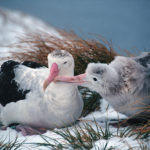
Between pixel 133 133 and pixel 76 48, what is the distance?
1727 millimetres

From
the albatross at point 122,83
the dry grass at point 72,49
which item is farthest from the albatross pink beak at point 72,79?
the dry grass at point 72,49

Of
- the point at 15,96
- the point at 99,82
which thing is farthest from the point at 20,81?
the point at 99,82

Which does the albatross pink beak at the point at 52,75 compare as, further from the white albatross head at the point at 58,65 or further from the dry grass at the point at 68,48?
the dry grass at the point at 68,48

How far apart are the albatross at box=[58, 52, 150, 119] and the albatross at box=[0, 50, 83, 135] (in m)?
0.14

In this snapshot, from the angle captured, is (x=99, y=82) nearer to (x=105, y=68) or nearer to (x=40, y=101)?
(x=105, y=68)

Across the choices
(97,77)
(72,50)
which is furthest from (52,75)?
(72,50)

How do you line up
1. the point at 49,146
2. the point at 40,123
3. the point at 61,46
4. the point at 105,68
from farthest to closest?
the point at 61,46
the point at 40,123
the point at 105,68
the point at 49,146

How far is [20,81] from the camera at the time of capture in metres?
2.86

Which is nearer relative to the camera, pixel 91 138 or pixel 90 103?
pixel 91 138

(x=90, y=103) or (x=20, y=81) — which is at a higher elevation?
(x=20, y=81)

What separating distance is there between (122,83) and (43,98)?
0.72 meters

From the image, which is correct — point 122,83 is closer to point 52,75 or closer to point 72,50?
point 52,75

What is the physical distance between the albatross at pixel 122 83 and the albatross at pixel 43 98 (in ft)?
0.44

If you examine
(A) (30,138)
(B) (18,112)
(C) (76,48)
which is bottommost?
(A) (30,138)
